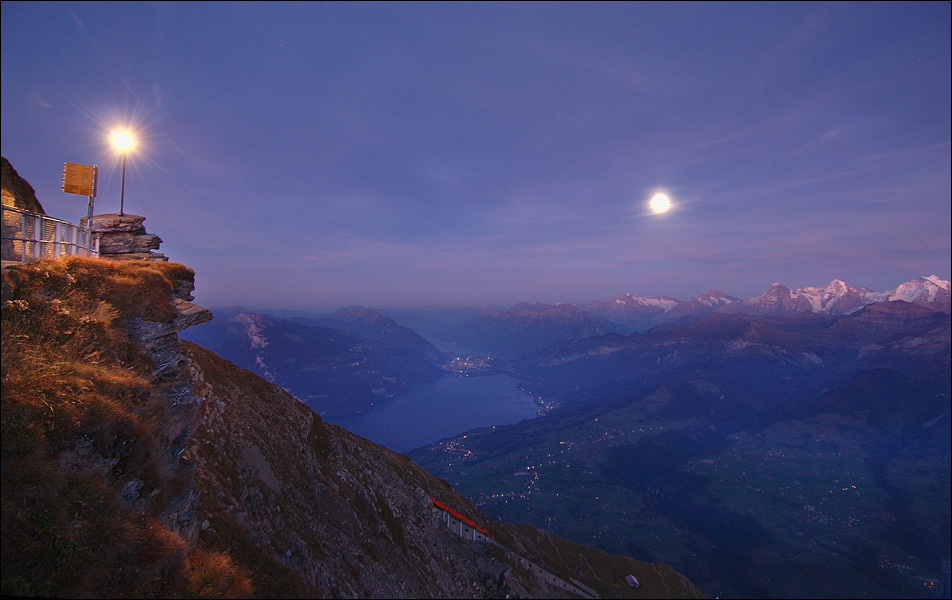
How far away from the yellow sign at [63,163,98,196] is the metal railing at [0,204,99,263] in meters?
3.26

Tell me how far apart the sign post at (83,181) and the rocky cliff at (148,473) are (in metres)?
5.34

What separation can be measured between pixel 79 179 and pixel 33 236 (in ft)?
26.8

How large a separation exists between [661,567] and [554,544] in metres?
40.8

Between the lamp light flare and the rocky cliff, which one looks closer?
the rocky cliff

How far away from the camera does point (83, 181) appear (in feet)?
71.3

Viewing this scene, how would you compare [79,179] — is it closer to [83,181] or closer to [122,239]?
[83,181]

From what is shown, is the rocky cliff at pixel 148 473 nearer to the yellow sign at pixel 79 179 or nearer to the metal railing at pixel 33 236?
the metal railing at pixel 33 236

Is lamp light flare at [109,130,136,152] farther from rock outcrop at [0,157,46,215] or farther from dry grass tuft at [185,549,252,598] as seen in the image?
Result: dry grass tuft at [185,549,252,598]

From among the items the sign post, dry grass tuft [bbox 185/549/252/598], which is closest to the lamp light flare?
the sign post

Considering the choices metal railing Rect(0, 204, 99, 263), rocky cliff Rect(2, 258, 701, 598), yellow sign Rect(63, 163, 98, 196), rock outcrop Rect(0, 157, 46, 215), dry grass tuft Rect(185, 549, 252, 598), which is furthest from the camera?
yellow sign Rect(63, 163, 98, 196)

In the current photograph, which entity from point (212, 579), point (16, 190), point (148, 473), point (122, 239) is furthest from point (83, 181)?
point (212, 579)

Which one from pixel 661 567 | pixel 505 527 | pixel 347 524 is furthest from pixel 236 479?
pixel 661 567

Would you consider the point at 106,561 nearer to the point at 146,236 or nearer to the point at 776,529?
the point at 146,236

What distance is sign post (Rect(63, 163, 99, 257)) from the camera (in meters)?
21.5
